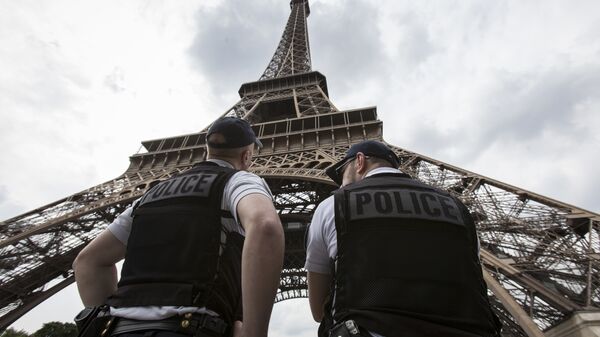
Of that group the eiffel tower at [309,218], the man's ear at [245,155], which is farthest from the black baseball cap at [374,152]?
the eiffel tower at [309,218]

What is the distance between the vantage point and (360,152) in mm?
2150

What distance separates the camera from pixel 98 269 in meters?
1.76

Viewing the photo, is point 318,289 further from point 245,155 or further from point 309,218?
point 309,218

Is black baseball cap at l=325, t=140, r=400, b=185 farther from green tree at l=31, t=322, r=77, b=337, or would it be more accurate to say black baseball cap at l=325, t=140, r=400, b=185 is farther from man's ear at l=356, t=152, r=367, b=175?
green tree at l=31, t=322, r=77, b=337

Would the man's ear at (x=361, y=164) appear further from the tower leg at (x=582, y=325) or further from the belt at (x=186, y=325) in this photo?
the tower leg at (x=582, y=325)

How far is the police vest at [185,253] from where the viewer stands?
1342 mm

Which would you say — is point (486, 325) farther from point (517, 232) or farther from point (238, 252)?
point (517, 232)

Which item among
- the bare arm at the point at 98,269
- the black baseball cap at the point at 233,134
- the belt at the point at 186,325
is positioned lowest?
the belt at the point at 186,325

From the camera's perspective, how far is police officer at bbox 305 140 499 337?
127cm

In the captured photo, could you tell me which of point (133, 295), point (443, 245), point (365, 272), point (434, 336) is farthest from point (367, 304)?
point (133, 295)

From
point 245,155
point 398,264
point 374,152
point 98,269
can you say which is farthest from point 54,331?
point 398,264

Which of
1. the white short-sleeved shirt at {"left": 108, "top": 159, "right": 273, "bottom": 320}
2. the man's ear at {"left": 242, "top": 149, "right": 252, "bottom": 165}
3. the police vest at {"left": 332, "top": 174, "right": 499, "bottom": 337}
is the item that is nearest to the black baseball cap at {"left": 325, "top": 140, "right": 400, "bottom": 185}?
the police vest at {"left": 332, "top": 174, "right": 499, "bottom": 337}

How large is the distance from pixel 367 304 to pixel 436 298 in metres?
0.29

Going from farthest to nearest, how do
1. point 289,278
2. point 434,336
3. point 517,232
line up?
point 289,278 < point 517,232 < point 434,336
